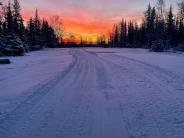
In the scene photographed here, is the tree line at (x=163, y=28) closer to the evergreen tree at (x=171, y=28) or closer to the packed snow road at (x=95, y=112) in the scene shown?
the evergreen tree at (x=171, y=28)

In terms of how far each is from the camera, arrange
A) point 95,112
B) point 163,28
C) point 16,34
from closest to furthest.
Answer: point 95,112 < point 16,34 < point 163,28

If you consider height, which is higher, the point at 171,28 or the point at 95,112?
the point at 171,28

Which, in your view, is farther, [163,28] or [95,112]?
[163,28]

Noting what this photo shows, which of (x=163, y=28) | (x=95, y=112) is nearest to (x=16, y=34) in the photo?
(x=163, y=28)

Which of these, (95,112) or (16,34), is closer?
(95,112)

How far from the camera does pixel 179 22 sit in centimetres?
8162

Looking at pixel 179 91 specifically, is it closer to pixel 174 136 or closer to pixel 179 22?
pixel 174 136

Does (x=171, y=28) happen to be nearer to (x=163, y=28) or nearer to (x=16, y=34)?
(x=163, y=28)

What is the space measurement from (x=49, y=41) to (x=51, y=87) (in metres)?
86.7

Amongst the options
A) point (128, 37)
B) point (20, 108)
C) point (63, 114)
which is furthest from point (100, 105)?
point (128, 37)

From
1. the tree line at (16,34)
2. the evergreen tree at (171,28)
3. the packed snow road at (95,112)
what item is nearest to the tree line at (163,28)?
the evergreen tree at (171,28)

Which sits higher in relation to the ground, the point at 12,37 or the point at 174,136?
the point at 12,37

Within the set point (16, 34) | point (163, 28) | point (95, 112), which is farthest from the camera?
point (163, 28)

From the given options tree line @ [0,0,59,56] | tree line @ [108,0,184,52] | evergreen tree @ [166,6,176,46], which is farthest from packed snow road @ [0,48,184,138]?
evergreen tree @ [166,6,176,46]
